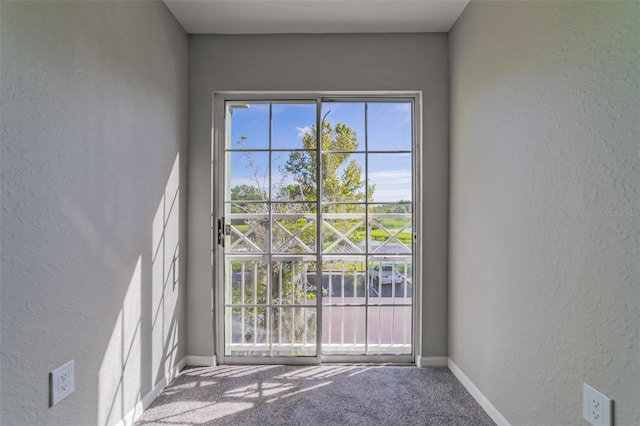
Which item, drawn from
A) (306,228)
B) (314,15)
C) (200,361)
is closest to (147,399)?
(200,361)

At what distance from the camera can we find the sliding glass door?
95.3 inches

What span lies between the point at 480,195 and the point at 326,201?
103cm

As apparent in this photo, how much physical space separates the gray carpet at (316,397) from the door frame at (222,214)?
8 cm

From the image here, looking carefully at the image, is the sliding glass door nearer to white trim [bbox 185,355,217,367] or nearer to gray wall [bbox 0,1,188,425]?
white trim [bbox 185,355,217,367]

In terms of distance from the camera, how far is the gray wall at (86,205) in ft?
3.50

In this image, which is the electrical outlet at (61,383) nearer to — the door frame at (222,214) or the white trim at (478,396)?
the door frame at (222,214)

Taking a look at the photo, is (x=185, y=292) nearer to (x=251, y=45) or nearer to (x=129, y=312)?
(x=129, y=312)

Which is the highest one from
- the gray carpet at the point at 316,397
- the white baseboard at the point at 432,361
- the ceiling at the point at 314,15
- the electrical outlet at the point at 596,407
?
the ceiling at the point at 314,15

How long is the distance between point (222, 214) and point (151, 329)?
875 millimetres

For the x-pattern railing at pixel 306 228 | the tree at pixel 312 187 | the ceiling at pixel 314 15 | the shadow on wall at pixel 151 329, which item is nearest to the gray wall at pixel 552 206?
the ceiling at pixel 314 15

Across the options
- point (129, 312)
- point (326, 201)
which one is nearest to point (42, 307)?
point (129, 312)

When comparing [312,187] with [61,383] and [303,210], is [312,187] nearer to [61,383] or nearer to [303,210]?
[303,210]

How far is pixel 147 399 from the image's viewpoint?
183 cm

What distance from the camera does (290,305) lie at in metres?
2.45
